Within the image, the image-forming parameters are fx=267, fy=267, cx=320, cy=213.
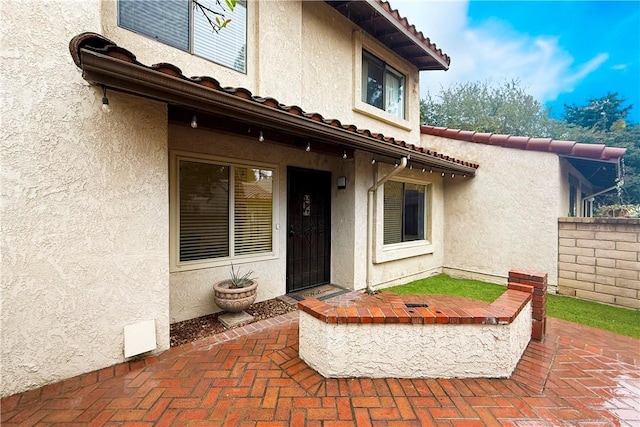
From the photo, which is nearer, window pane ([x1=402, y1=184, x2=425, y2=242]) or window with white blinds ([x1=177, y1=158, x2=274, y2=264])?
window with white blinds ([x1=177, y1=158, x2=274, y2=264])

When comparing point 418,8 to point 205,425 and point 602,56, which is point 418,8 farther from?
point 602,56

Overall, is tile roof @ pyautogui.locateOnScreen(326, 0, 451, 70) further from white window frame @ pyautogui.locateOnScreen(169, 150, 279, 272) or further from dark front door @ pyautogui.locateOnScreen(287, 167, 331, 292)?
white window frame @ pyautogui.locateOnScreen(169, 150, 279, 272)

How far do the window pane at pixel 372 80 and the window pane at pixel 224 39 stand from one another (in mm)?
3923

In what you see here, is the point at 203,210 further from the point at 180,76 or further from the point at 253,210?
the point at 180,76

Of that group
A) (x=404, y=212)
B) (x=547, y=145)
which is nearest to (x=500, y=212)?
(x=547, y=145)

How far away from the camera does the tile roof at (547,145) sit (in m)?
6.98

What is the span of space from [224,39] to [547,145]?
9.08 meters

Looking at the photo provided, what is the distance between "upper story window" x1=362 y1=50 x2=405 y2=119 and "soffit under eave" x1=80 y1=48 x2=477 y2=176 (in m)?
3.93

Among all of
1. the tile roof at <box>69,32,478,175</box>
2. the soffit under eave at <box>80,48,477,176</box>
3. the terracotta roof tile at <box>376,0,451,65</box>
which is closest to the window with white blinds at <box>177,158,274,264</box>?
the soffit under eave at <box>80,48,477,176</box>

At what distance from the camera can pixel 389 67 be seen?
9.11m

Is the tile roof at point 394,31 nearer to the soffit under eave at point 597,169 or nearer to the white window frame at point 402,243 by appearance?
the white window frame at point 402,243

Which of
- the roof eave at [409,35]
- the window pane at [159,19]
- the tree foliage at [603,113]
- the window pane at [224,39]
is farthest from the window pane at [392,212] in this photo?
the tree foliage at [603,113]

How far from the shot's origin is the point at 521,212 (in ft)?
27.5

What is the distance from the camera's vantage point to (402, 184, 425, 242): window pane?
29.6 feet
